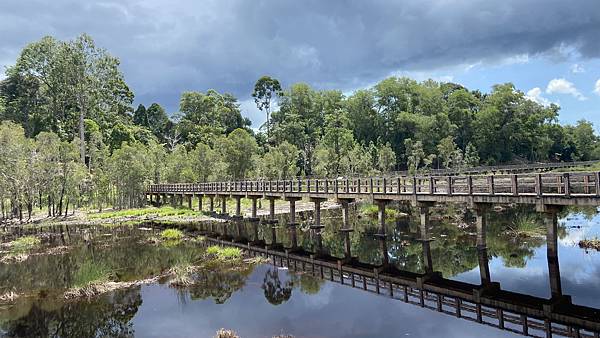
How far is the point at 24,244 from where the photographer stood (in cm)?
2986

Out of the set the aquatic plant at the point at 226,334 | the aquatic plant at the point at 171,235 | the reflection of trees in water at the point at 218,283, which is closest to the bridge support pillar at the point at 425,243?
the reflection of trees in water at the point at 218,283

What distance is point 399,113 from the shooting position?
101 metres

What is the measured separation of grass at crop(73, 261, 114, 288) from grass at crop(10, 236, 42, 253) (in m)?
8.45

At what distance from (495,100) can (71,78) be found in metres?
93.1

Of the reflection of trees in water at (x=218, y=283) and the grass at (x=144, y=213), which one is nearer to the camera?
the reflection of trees in water at (x=218, y=283)

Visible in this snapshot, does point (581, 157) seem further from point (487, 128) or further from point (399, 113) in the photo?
point (399, 113)

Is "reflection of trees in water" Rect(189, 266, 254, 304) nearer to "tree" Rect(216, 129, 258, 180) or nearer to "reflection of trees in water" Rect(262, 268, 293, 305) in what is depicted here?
"reflection of trees in water" Rect(262, 268, 293, 305)

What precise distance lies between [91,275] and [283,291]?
903cm

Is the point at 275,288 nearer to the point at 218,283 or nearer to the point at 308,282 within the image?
the point at 308,282

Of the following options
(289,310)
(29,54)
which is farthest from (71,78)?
(289,310)

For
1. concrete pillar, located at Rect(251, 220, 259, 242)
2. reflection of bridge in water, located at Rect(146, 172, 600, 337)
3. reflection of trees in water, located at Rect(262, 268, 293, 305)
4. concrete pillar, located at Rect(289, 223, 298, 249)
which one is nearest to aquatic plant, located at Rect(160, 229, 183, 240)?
reflection of bridge in water, located at Rect(146, 172, 600, 337)

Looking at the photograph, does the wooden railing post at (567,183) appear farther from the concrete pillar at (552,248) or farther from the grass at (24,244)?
the grass at (24,244)

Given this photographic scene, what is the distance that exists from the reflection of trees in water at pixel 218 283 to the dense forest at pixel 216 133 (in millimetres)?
34531

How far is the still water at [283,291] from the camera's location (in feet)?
44.9
